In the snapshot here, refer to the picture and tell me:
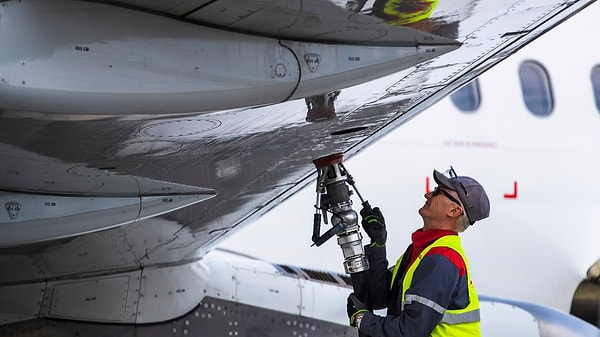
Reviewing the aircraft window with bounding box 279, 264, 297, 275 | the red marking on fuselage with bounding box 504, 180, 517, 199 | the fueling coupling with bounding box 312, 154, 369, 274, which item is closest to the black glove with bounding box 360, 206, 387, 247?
the fueling coupling with bounding box 312, 154, 369, 274

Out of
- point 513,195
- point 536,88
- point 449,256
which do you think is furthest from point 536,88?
point 449,256

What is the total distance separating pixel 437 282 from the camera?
367 cm

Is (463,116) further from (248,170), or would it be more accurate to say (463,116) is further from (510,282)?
(248,170)

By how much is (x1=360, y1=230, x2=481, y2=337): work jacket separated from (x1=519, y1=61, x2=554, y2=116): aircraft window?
14.2 feet

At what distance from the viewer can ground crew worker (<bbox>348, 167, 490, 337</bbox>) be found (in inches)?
145

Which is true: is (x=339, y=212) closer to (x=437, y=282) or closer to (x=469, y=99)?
(x=437, y=282)

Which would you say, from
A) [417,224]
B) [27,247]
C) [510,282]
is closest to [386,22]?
[27,247]

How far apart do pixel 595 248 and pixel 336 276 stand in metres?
2.84

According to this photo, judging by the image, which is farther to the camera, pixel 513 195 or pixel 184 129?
pixel 513 195

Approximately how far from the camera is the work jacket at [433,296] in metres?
3.68

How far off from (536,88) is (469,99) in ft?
1.91

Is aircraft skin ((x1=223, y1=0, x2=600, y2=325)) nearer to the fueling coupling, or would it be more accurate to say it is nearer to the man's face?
the fueling coupling

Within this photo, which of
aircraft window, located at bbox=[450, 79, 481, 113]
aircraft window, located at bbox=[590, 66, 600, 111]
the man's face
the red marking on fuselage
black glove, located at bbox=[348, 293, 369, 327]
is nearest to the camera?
the man's face

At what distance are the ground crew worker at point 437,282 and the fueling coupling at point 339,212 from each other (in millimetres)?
175
